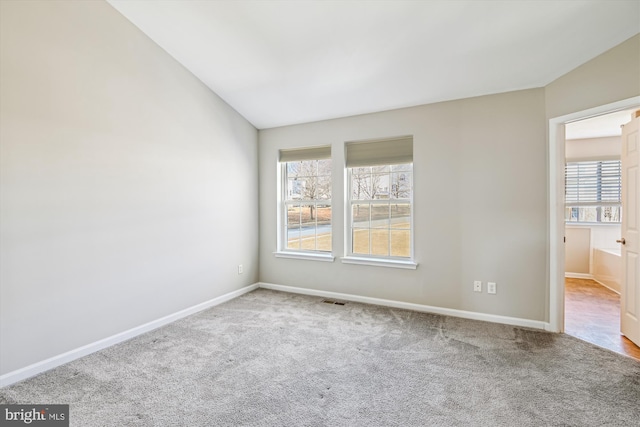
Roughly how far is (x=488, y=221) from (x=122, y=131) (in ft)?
12.4

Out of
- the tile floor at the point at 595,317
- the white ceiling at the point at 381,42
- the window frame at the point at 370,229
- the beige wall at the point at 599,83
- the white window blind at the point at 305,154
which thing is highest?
the white ceiling at the point at 381,42

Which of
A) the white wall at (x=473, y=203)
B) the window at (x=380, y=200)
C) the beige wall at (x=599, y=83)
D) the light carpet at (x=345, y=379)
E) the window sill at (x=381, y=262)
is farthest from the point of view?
the window at (x=380, y=200)

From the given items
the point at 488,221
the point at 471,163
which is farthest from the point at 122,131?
the point at 488,221

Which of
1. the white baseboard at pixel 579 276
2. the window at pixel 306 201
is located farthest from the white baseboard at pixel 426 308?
the white baseboard at pixel 579 276

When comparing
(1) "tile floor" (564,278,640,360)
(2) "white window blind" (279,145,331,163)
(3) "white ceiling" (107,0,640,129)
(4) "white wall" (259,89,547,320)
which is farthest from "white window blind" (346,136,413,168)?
(1) "tile floor" (564,278,640,360)

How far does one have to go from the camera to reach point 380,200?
3.92 meters

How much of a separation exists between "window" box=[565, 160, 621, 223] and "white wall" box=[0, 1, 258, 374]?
A: 592 cm

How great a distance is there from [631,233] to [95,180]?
4828mm

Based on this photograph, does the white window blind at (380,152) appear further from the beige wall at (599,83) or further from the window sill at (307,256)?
the beige wall at (599,83)

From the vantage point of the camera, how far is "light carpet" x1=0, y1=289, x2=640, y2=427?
72.0 inches

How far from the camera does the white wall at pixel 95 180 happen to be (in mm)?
2223

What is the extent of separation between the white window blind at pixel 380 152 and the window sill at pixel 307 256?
50.0 inches

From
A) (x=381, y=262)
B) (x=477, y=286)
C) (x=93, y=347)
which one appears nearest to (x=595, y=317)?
(x=477, y=286)

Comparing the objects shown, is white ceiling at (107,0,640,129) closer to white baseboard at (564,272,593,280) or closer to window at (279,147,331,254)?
window at (279,147,331,254)
